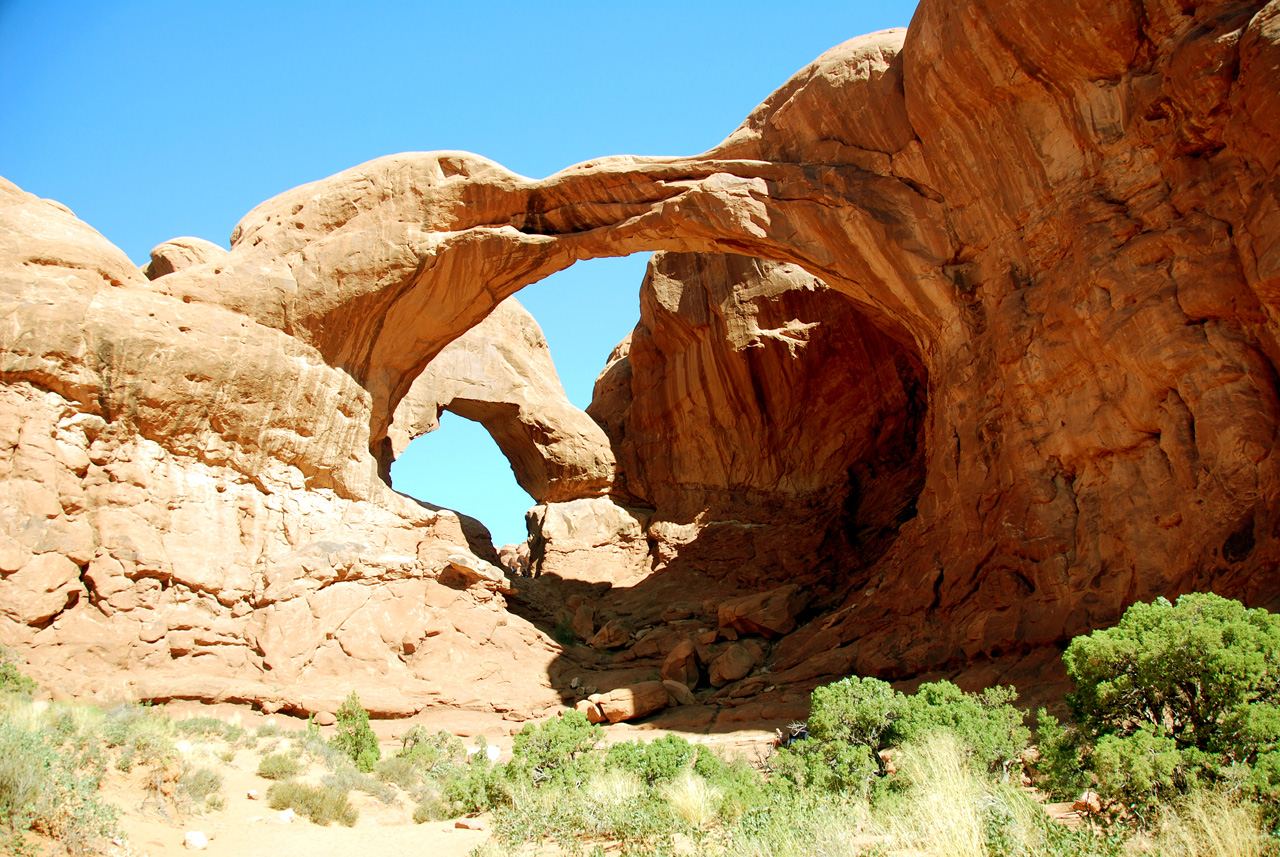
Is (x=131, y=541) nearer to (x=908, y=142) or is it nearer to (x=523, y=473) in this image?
(x=523, y=473)

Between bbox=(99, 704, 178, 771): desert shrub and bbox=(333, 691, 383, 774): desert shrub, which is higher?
bbox=(99, 704, 178, 771): desert shrub

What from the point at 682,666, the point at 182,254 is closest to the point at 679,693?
the point at 682,666

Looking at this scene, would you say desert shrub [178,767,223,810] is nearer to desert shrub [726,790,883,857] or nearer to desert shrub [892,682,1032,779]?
desert shrub [726,790,883,857]

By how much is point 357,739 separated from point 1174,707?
9376 mm

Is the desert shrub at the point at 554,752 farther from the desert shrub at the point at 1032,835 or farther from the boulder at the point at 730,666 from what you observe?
the boulder at the point at 730,666

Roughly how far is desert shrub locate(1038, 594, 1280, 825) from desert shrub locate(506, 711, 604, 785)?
4686mm

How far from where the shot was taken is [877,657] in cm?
1481

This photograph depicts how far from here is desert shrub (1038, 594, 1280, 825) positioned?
5.89 metres

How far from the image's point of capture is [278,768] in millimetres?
9922

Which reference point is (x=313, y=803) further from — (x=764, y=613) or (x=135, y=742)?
(x=764, y=613)

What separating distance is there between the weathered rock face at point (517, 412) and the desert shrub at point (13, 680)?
12.2m

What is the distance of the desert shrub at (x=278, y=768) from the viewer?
389 inches

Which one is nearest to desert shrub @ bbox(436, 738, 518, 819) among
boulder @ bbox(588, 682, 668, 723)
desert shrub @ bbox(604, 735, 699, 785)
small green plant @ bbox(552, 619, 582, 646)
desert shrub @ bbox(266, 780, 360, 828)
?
desert shrub @ bbox(266, 780, 360, 828)

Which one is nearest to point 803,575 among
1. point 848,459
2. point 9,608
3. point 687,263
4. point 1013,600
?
point 848,459
